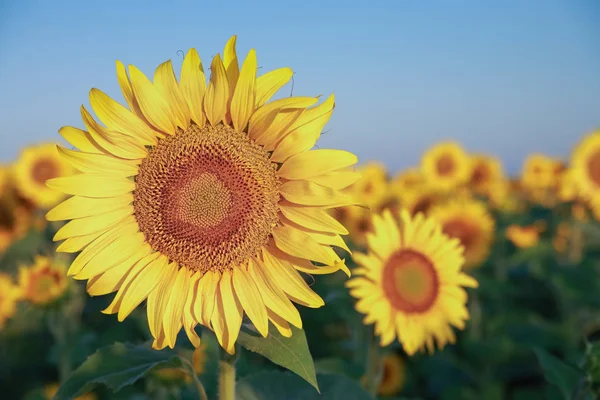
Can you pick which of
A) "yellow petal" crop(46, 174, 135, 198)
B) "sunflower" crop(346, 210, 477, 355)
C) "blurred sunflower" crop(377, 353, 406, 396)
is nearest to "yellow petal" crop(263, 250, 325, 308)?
"yellow petal" crop(46, 174, 135, 198)

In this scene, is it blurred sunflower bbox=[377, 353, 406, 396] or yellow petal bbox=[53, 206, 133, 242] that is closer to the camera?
yellow petal bbox=[53, 206, 133, 242]

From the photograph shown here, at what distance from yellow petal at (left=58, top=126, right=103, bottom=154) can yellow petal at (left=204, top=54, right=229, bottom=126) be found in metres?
0.37

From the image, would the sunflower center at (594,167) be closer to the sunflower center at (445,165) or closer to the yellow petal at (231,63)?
the sunflower center at (445,165)

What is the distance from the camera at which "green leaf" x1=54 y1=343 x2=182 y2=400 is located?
1.96 metres

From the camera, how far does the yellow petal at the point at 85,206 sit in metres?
1.84

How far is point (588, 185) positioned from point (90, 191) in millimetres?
6310

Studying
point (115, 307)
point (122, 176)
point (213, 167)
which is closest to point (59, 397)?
point (115, 307)

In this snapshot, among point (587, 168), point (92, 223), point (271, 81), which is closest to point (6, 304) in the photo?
point (92, 223)

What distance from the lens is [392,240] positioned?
362 centimetres

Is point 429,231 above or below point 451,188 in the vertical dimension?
below

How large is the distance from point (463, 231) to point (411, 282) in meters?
2.38

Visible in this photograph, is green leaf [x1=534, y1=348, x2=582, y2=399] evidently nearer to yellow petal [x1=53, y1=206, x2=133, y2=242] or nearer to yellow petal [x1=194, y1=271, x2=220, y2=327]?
yellow petal [x1=194, y1=271, x2=220, y2=327]

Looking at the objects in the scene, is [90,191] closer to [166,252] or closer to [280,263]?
[166,252]

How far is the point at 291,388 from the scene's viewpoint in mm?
2432
